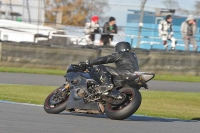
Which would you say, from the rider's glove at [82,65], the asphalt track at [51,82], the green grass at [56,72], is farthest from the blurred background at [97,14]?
the rider's glove at [82,65]

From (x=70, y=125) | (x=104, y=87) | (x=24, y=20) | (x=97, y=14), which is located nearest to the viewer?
(x=70, y=125)

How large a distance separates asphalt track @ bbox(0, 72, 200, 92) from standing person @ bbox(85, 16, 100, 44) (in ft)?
13.4

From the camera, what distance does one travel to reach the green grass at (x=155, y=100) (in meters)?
11.4

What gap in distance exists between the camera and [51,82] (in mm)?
16656

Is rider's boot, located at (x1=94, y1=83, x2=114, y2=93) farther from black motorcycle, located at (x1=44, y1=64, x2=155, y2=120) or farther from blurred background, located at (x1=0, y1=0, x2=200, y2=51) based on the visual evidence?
blurred background, located at (x1=0, y1=0, x2=200, y2=51)

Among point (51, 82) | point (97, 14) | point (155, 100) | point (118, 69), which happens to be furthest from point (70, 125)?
point (97, 14)

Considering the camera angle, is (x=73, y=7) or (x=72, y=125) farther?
(x=73, y=7)

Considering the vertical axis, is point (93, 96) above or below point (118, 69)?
below

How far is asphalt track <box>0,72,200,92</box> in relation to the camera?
16.3 m

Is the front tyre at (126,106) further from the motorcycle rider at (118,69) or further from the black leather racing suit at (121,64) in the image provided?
the black leather racing suit at (121,64)

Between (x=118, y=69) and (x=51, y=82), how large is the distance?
25.5 feet

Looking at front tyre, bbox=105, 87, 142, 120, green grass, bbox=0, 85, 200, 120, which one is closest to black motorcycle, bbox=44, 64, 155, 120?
front tyre, bbox=105, 87, 142, 120

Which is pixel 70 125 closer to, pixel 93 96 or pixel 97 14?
pixel 93 96

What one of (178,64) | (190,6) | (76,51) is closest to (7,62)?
(76,51)
